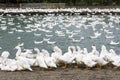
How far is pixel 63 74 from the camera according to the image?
10.8 metres

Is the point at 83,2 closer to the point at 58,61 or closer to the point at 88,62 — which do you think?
the point at 58,61

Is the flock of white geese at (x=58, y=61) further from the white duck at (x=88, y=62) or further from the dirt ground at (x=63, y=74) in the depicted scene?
the dirt ground at (x=63, y=74)

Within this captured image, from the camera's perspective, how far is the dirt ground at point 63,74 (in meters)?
10.4

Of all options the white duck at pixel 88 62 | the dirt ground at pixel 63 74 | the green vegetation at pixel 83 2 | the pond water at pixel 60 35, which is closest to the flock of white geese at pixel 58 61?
the white duck at pixel 88 62

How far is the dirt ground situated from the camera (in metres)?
10.4

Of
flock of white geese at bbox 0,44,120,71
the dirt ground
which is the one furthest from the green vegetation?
the dirt ground

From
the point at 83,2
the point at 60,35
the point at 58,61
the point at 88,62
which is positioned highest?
the point at 88,62

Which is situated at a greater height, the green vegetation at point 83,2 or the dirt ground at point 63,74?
the dirt ground at point 63,74

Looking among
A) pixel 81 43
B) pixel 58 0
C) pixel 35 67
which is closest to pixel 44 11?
pixel 58 0

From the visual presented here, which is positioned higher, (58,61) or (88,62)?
→ (88,62)

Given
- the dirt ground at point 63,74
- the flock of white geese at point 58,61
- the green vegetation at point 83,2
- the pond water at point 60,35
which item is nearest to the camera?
the dirt ground at point 63,74

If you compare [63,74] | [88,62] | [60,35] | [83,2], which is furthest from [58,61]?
[83,2]

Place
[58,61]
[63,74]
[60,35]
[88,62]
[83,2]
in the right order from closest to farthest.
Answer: [63,74] < [88,62] < [58,61] < [60,35] < [83,2]

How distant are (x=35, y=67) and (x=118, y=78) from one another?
2665 millimetres
